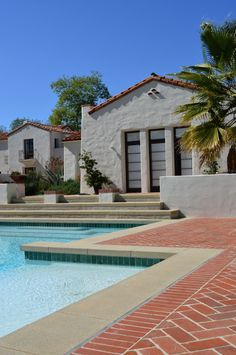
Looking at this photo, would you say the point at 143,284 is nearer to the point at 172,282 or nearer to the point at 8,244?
the point at 172,282

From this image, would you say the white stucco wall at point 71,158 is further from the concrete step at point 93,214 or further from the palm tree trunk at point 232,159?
the palm tree trunk at point 232,159

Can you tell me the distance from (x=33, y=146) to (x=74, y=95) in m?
13.9

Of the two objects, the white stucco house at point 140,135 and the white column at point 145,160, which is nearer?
the white stucco house at point 140,135

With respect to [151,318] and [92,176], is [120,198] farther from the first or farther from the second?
[151,318]

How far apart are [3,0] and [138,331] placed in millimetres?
12311

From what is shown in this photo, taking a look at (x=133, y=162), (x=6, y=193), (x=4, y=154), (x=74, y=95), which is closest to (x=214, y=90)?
(x=133, y=162)

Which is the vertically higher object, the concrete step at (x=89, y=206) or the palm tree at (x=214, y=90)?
the palm tree at (x=214, y=90)

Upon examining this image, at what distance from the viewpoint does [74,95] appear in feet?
160

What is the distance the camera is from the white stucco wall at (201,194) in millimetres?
13273

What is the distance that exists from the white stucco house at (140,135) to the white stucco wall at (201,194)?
3.29m

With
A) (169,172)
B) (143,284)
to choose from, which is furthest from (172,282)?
(169,172)

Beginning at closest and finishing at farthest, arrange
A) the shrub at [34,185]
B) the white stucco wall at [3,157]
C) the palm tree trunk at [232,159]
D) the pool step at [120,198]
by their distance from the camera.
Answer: the palm tree trunk at [232,159], the pool step at [120,198], the shrub at [34,185], the white stucco wall at [3,157]

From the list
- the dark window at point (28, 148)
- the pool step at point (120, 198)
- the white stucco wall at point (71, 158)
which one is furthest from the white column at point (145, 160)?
the dark window at point (28, 148)

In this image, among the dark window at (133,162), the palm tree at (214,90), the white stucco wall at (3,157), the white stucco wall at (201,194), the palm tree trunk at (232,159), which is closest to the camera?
the palm tree at (214,90)
